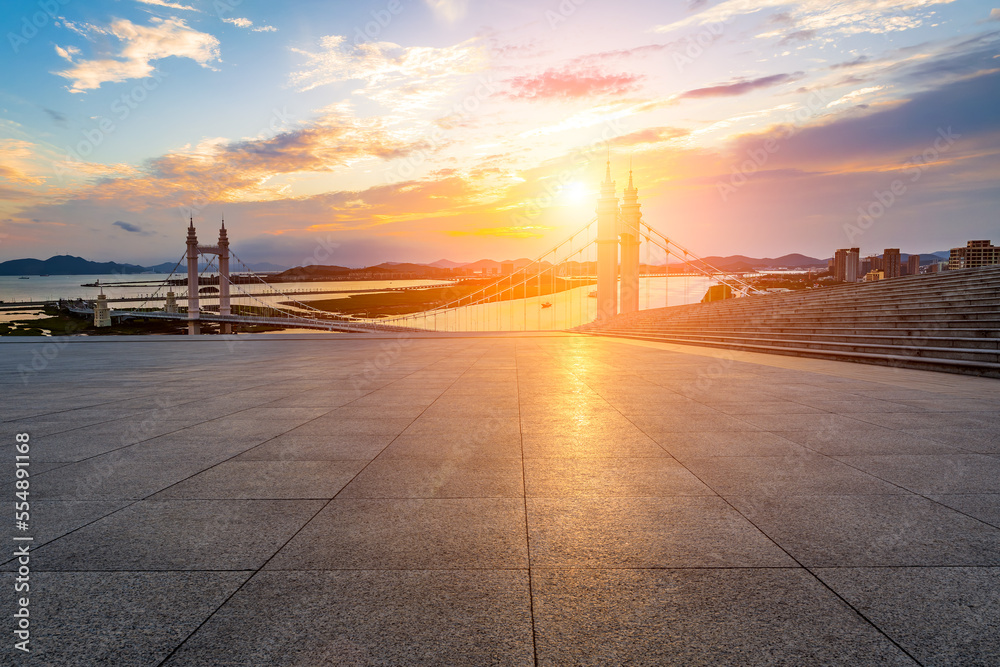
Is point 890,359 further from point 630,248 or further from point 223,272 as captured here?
point 223,272

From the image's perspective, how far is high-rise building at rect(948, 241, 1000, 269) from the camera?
51.4 m

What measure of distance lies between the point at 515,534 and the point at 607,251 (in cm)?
3695

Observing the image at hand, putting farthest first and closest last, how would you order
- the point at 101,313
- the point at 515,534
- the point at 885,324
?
1. the point at 101,313
2. the point at 885,324
3. the point at 515,534

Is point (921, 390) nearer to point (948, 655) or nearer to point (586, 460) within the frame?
point (586, 460)

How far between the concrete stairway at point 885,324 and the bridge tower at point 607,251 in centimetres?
1657

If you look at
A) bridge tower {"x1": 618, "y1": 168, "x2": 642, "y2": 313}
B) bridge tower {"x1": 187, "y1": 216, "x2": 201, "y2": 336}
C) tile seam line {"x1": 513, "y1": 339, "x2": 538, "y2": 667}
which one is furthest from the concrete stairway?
bridge tower {"x1": 187, "y1": 216, "x2": 201, "y2": 336}

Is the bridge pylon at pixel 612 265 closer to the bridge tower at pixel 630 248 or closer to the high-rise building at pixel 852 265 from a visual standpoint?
the bridge tower at pixel 630 248

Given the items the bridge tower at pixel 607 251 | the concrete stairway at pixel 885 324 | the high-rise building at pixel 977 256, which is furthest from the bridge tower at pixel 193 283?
the high-rise building at pixel 977 256

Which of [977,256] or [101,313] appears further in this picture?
[101,313]

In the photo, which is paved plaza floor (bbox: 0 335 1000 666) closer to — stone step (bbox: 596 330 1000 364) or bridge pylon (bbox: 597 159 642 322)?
stone step (bbox: 596 330 1000 364)

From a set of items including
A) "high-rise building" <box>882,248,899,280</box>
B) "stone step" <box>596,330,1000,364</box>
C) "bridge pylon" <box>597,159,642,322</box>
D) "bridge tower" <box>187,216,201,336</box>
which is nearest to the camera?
"stone step" <box>596,330,1000,364</box>

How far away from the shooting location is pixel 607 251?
39156 mm

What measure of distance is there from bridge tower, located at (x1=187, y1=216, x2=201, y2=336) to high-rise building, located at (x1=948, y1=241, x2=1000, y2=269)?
8882cm

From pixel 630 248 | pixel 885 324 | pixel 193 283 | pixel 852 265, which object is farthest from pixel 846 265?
pixel 193 283
